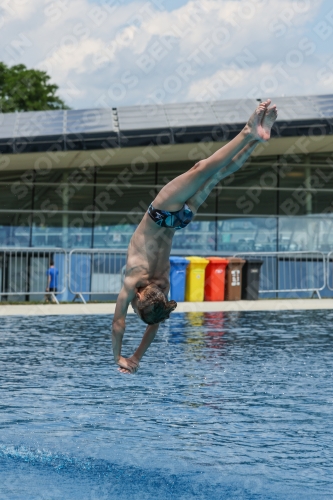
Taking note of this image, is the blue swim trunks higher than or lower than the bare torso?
higher

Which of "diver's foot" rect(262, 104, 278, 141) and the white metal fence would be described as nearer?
"diver's foot" rect(262, 104, 278, 141)

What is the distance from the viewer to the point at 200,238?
28.4 meters

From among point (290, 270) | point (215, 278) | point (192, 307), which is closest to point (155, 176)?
point (290, 270)

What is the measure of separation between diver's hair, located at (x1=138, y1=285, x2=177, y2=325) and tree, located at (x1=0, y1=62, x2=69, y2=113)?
5275cm

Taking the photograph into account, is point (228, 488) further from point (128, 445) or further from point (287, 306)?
point (287, 306)

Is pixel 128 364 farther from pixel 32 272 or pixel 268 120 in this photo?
pixel 32 272

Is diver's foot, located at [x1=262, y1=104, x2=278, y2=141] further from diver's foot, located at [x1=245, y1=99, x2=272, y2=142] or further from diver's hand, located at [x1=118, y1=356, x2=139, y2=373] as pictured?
diver's hand, located at [x1=118, y1=356, x2=139, y2=373]

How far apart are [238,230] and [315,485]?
23.7 metres

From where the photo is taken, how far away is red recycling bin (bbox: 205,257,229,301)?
75.9 ft

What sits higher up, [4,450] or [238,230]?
[238,230]

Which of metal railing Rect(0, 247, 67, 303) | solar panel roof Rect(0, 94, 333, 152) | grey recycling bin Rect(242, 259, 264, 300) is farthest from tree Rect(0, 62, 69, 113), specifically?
grey recycling bin Rect(242, 259, 264, 300)

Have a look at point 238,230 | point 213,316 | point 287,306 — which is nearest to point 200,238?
point 238,230

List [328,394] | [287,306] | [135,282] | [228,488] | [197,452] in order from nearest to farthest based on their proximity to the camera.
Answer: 1. [228,488]
2. [197,452]
3. [135,282]
4. [328,394]
5. [287,306]

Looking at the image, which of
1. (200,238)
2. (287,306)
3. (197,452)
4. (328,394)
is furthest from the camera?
(200,238)
